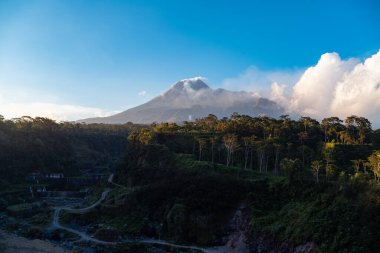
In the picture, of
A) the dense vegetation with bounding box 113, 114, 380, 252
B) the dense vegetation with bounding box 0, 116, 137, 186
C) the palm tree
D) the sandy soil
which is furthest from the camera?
the dense vegetation with bounding box 0, 116, 137, 186

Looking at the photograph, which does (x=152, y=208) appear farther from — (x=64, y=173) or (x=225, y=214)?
(x=64, y=173)

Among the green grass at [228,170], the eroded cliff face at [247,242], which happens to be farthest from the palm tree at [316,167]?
the eroded cliff face at [247,242]

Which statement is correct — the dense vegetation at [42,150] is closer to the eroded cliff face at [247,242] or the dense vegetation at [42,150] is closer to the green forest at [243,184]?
the green forest at [243,184]

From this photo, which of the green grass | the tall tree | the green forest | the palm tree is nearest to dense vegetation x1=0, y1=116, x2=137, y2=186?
the green forest

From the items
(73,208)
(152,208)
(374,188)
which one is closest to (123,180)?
(73,208)

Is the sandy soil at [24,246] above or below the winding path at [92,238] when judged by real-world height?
below

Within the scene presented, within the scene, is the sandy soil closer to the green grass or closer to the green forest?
the green forest

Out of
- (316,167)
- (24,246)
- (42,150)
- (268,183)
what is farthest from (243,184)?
(42,150)
